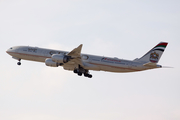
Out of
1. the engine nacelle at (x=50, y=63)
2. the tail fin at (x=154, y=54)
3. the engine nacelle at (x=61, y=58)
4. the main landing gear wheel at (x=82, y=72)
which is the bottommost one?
the main landing gear wheel at (x=82, y=72)

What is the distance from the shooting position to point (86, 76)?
174ft

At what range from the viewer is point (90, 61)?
49.8 m

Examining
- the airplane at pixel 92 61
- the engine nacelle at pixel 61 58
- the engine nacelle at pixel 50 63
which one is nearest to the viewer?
the engine nacelle at pixel 61 58

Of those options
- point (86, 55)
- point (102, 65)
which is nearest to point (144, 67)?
point (102, 65)

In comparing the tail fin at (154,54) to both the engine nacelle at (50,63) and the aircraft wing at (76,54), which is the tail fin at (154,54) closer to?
the aircraft wing at (76,54)

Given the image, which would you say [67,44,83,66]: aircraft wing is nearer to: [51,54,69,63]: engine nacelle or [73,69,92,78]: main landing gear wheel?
[51,54,69,63]: engine nacelle

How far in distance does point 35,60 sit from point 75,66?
831 cm

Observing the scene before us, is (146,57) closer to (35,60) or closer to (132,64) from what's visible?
(132,64)

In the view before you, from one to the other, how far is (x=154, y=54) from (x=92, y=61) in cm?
1047

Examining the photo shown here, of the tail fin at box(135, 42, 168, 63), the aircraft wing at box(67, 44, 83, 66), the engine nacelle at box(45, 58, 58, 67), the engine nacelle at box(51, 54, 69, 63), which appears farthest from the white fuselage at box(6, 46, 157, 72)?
the engine nacelle at box(51, 54, 69, 63)

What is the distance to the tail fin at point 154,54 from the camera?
155 feet

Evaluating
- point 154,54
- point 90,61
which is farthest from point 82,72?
point 154,54

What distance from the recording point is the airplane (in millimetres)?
46497

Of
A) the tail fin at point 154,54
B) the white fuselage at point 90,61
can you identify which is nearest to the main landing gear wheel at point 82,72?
the white fuselage at point 90,61
